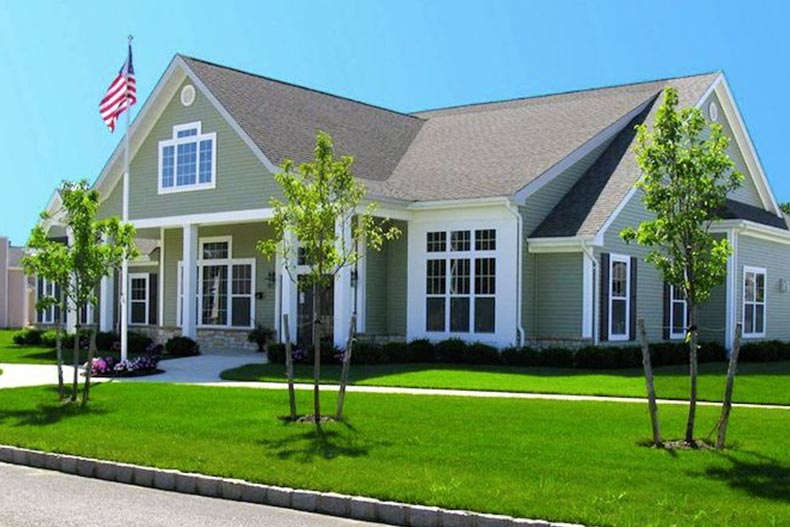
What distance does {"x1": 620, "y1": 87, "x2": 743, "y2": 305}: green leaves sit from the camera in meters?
12.0

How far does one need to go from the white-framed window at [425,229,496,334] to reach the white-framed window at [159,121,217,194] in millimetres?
6744

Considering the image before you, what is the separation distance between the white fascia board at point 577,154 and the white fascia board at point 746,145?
251cm

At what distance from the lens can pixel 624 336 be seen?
25.5 metres

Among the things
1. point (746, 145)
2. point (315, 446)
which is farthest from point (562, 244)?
point (315, 446)

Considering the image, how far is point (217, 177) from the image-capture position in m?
27.4

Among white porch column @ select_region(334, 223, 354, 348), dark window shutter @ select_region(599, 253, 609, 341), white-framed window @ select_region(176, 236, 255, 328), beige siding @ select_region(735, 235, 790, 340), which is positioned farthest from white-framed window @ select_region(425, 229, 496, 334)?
beige siding @ select_region(735, 235, 790, 340)

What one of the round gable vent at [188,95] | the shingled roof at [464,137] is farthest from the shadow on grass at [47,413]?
the round gable vent at [188,95]

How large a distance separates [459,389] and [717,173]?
309 inches

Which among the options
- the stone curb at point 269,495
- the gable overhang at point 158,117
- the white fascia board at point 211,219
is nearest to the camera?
the stone curb at point 269,495

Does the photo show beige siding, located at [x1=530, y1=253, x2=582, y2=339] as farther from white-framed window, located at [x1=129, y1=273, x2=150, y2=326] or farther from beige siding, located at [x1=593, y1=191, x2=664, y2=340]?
white-framed window, located at [x1=129, y1=273, x2=150, y2=326]

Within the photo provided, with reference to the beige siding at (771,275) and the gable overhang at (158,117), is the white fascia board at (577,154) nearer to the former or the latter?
the beige siding at (771,275)

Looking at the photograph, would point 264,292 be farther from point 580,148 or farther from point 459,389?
point 459,389

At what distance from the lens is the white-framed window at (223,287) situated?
30.2 meters

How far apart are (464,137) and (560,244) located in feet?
26.1
